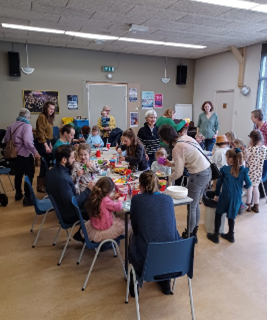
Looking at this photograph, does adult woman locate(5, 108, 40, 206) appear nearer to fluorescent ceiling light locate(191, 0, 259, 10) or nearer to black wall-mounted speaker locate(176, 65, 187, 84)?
fluorescent ceiling light locate(191, 0, 259, 10)

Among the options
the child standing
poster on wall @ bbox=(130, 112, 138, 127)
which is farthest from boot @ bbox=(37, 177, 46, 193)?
poster on wall @ bbox=(130, 112, 138, 127)

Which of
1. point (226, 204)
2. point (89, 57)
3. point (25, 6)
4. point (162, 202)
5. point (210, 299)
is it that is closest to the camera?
point (162, 202)

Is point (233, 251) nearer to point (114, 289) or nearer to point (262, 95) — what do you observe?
point (114, 289)

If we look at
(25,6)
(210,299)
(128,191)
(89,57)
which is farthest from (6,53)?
(210,299)

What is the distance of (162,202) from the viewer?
75.1 inches

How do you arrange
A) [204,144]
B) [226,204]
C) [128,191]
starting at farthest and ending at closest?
[204,144]
[226,204]
[128,191]

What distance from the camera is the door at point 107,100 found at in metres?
7.75

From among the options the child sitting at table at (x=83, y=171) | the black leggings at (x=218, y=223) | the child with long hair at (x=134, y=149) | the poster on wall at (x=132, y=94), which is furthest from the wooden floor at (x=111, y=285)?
the poster on wall at (x=132, y=94)

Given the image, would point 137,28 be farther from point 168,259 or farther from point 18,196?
point 168,259

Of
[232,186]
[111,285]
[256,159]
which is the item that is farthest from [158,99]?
[111,285]

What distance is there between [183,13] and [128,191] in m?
3.34

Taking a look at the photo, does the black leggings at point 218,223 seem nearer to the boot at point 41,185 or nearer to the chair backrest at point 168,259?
the chair backrest at point 168,259

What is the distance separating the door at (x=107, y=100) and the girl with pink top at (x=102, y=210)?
18.9 ft

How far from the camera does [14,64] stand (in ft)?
21.8
